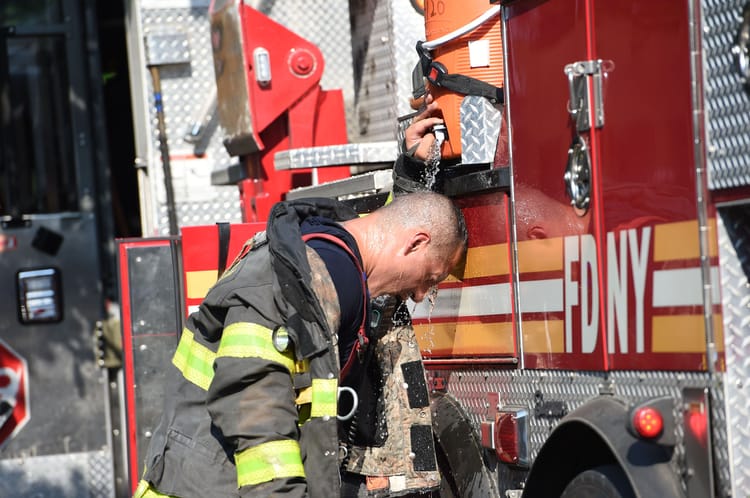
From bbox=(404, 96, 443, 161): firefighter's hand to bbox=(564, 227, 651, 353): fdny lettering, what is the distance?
3.13ft

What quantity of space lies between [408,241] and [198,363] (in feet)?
2.32

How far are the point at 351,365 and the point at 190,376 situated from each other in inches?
23.8

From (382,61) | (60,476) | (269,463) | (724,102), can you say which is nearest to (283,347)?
(269,463)

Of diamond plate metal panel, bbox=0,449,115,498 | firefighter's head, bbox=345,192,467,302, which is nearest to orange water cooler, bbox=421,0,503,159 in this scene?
firefighter's head, bbox=345,192,467,302

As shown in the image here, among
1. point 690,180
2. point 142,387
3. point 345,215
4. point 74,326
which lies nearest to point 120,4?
point 74,326

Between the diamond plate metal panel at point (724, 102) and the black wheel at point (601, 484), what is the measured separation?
824 mm

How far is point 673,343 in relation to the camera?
2914mm

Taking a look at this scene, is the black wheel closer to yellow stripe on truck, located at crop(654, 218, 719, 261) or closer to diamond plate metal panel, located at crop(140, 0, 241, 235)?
yellow stripe on truck, located at crop(654, 218, 719, 261)

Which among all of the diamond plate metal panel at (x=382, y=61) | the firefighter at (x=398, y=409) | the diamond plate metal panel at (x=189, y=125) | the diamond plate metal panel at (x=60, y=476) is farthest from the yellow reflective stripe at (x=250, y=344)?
the diamond plate metal panel at (x=60, y=476)

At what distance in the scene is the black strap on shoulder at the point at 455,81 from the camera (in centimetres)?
381

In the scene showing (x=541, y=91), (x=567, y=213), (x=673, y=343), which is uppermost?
(x=541, y=91)

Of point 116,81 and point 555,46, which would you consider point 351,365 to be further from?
point 116,81

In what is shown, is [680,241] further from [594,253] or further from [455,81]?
[455,81]

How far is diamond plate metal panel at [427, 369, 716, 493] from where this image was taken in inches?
115
